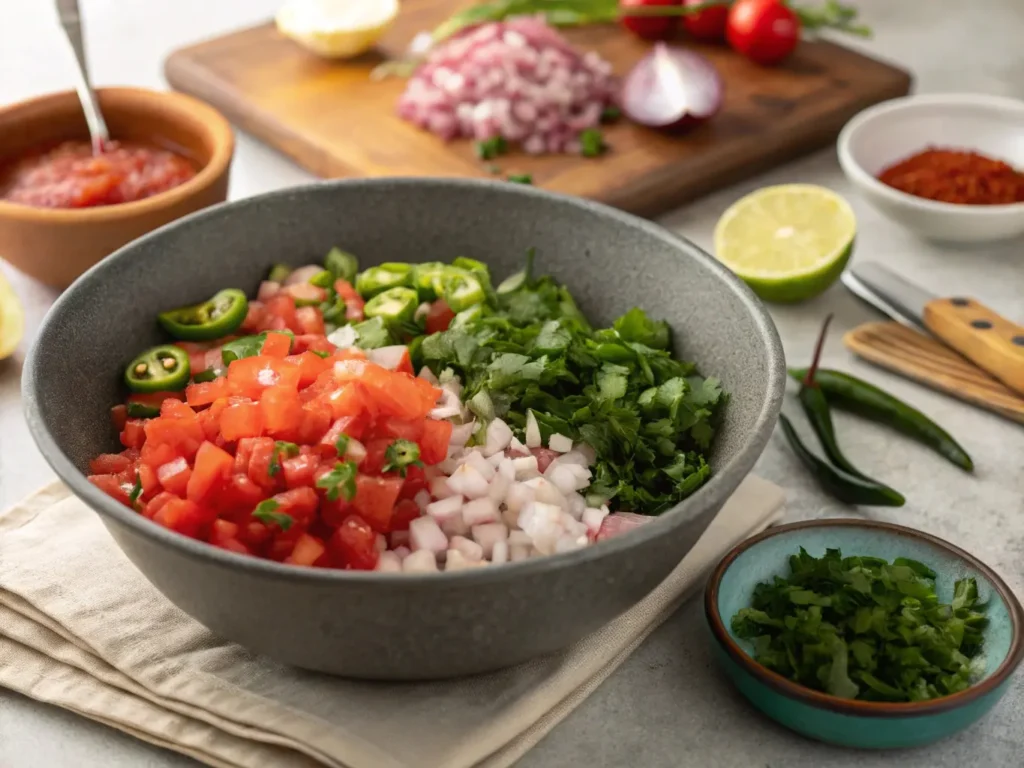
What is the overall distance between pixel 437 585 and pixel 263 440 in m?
0.35

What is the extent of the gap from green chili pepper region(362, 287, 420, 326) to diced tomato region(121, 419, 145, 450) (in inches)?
16.9

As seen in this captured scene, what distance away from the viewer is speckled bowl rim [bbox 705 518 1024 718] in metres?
1.42

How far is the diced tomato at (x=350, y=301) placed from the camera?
200cm

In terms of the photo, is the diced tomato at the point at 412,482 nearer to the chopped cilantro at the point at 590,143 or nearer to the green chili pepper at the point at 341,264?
the green chili pepper at the point at 341,264

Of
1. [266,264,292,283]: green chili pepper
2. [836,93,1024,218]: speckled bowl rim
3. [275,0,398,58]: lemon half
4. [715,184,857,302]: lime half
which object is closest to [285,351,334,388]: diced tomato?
[266,264,292,283]: green chili pepper

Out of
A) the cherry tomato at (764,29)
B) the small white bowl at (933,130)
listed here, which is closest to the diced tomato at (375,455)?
the small white bowl at (933,130)

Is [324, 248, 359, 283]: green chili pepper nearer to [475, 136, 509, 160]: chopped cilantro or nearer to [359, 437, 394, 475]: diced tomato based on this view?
[359, 437, 394, 475]: diced tomato

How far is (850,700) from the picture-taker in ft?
4.71

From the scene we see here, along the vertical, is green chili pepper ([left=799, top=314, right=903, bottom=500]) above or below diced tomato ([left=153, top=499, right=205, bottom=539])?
below

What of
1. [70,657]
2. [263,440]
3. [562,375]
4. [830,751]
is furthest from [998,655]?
[70,657]

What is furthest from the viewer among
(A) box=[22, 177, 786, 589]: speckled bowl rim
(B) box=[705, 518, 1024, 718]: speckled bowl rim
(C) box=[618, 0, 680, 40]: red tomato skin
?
(C) box=[618, 0, 680, 40]: red tomato skin

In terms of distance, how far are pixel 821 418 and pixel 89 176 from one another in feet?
4.94

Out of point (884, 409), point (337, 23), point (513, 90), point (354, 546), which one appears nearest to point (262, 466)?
point (354, 546)

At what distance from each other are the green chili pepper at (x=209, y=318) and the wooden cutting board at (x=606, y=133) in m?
0.84
